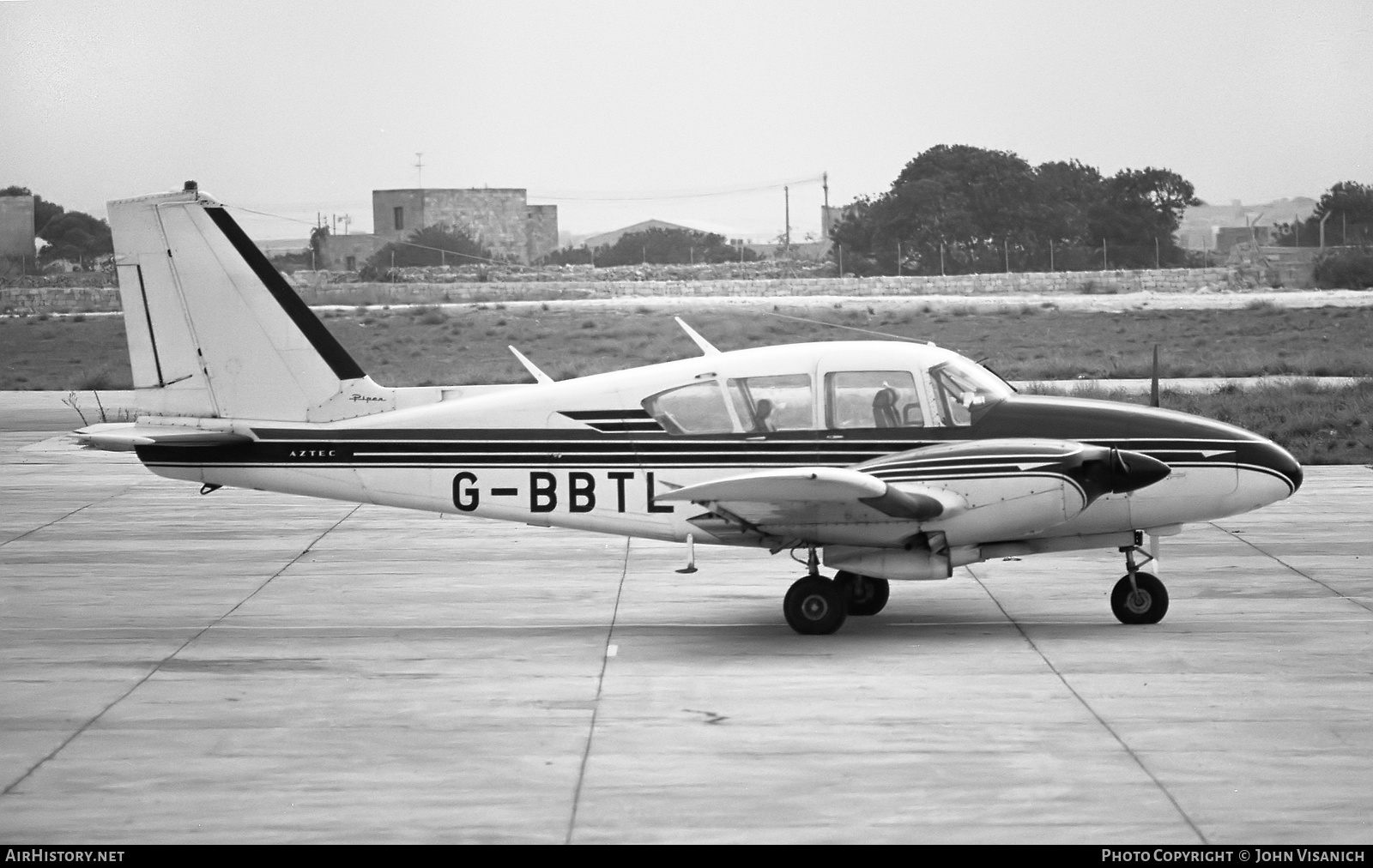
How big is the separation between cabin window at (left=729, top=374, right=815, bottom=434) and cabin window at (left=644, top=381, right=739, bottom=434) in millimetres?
110

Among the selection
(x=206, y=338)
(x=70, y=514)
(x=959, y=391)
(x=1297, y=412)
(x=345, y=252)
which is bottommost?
(x=70, y=514)

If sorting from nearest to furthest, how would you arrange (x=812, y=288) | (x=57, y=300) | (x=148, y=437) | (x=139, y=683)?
1. (x=139, y=683)
2. (x=148, y=437)
3. (x=57, y=300)
4. (x=812, y=288)

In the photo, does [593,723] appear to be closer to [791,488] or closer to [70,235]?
[791,488]

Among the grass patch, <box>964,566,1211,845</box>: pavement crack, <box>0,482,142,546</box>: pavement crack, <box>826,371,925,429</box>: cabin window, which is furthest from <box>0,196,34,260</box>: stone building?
<box>964,566,1211,845</box>: pavement crack

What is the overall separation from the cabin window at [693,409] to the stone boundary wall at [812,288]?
74299 mm

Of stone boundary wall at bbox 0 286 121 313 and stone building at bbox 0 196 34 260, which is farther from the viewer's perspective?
stone building at bbox 0 196 34 260

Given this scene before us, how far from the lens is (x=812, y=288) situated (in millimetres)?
94812

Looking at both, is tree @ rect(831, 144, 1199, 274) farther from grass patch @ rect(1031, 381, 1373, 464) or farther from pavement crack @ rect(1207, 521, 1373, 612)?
pavement crack @ rect(1207, 521, 1373, 612)

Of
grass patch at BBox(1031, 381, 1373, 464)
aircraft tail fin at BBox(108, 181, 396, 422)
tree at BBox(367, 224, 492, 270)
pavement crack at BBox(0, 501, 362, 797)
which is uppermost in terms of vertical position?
tree at BBox(367, 224, 492, 270)

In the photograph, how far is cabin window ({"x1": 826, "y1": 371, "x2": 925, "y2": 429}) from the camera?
11445 mm

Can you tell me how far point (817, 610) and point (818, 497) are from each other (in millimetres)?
1070

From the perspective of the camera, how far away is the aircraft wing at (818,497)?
10.5m

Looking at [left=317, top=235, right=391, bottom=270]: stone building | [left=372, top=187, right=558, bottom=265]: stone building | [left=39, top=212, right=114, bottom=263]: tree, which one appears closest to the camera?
[left=39, top=212, right=114, bottom=263]: tree

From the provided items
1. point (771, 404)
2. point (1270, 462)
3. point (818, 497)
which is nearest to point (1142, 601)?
point (1270, 462)
